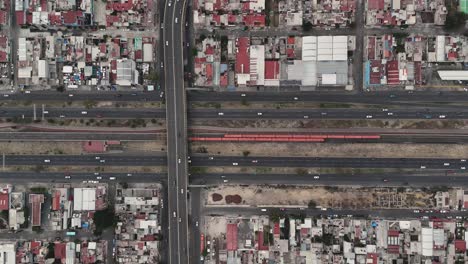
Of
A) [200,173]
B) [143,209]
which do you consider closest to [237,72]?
[200,173]

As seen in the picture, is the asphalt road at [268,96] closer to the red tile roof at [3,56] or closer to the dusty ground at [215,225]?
the red tile roof at [3,56]

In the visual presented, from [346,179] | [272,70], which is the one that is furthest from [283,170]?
[272,70]

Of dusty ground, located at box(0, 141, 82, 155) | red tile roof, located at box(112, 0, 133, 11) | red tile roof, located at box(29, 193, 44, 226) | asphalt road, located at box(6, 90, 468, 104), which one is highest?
red tile roof, located at box(112, 0, 133, 11)

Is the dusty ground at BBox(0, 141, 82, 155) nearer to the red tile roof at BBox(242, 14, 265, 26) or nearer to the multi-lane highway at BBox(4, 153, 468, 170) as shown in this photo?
the multi-lane highway at BBox(4, 153, 468, 170)

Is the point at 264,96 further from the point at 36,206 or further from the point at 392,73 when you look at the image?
the point at 36,206

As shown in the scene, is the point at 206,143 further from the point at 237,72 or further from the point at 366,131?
the point at 366,131

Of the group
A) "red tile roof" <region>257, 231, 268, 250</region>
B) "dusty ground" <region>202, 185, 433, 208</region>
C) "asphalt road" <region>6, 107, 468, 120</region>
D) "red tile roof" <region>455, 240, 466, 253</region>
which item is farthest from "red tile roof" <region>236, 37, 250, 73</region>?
"red tile roof" <region>455, 240, 466, 253</region>
